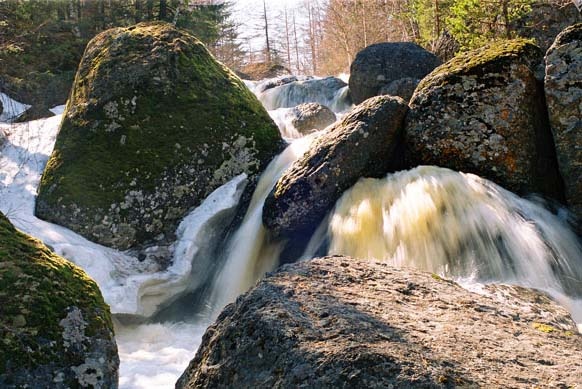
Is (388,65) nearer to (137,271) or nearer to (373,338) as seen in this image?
(137,271)

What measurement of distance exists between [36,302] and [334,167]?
4.02 metres

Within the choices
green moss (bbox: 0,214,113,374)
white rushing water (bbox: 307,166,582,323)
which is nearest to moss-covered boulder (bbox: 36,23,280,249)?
white rushing water (bbox: 307,166,582,323)

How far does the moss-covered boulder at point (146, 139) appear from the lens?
263 inches

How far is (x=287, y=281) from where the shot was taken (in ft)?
9.14

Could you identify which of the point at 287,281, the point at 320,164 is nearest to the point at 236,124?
the point at 320,164

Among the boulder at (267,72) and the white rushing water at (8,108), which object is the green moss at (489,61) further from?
the boulder at (267,72)

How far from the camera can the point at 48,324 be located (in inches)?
116

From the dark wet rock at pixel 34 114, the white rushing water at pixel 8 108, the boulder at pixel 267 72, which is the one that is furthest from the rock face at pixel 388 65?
the boulder at pixel 267 72

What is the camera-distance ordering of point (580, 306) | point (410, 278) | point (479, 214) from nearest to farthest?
point (410, 278), point (580, 306), point (479, 214)

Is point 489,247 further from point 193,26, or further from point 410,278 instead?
point 193,26

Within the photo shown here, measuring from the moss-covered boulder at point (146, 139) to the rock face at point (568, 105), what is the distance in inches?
158

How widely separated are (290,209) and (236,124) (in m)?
2.03

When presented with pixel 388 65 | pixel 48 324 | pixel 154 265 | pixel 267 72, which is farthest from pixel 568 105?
pixel 267 72

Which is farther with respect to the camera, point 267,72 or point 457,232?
point 267,72
